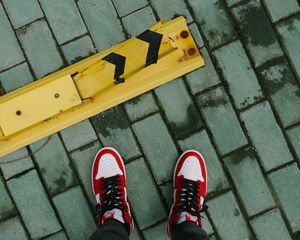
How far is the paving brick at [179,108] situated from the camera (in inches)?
133

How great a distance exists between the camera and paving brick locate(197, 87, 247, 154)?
3.38 m

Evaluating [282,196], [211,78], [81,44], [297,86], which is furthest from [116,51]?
[282,196]

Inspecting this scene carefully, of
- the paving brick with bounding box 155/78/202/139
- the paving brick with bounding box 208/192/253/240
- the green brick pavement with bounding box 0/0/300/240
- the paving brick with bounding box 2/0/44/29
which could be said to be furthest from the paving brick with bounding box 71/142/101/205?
the paving brick with bounding box 2/0/44/29

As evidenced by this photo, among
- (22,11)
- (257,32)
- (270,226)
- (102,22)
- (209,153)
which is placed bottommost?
(270,226)

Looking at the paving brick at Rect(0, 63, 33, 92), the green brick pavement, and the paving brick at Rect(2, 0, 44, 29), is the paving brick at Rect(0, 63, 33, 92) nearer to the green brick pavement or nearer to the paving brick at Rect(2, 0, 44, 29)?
the green brick pavement

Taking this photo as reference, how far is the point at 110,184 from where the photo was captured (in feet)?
11.1

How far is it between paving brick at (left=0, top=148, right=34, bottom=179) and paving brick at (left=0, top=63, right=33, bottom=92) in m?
0.50

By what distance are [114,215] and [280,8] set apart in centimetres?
206

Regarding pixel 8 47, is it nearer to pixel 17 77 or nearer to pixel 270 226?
pixel 17 77

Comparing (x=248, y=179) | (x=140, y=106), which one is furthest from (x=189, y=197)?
(x=140, y=106)

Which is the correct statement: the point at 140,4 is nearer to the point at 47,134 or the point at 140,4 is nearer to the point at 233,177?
the point at 47,134

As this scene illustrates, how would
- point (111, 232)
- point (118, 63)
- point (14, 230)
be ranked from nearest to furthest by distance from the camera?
point (111, 232) < point (118, 63) < point (14, 230)

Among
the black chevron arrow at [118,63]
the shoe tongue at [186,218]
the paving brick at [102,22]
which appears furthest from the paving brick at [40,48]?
the shoe tongue at [186,218]

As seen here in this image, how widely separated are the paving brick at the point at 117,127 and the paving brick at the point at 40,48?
1.76 feet
